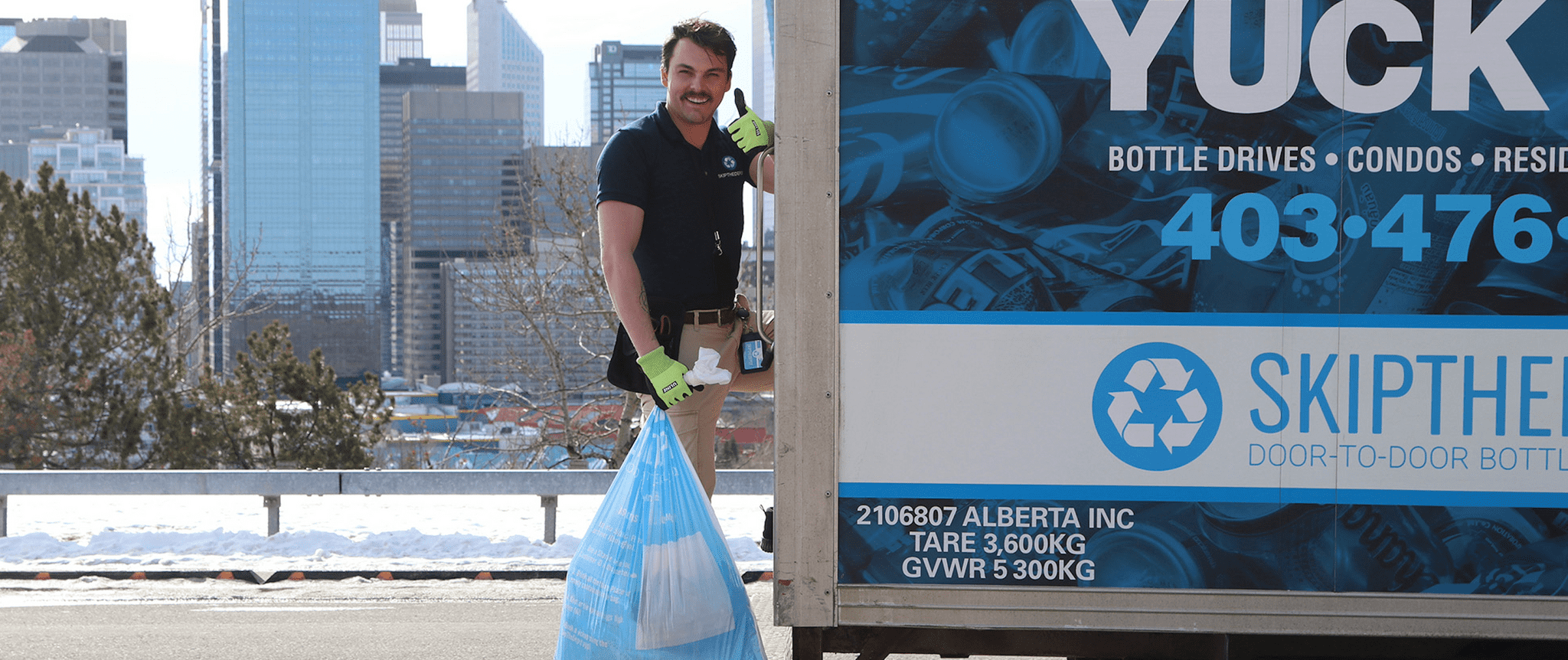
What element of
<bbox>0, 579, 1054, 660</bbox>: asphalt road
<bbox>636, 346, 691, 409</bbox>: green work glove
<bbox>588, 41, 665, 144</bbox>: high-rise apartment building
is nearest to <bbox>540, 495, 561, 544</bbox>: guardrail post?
<bbox>0, 579, 1054, 660</bbox>: asphalt road

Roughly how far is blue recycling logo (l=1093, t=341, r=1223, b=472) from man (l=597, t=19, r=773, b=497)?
1.09m

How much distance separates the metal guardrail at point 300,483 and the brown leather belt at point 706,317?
137 inches

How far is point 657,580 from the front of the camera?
2.75 meters

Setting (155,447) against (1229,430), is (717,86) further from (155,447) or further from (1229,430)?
(155,447)

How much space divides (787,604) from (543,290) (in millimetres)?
13359

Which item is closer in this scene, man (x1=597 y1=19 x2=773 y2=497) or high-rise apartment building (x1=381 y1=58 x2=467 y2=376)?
man (x1=597 y1=19 x2=773 y2=497)

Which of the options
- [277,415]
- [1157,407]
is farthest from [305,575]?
[277,415]

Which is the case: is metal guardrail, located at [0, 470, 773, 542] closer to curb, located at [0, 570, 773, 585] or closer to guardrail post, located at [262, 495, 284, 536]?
guardrail post, located at [262, 495, 284, 536]

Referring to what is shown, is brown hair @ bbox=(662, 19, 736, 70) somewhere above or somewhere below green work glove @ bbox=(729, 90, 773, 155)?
above

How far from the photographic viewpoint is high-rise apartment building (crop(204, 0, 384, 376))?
158 metres

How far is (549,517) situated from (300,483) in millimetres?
1483

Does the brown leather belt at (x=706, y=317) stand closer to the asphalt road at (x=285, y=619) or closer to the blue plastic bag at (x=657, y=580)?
the blue plastic bag at (x=657, y=580)

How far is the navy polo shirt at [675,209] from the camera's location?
126 inches

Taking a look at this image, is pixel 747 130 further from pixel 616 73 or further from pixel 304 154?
pixel 616 73
